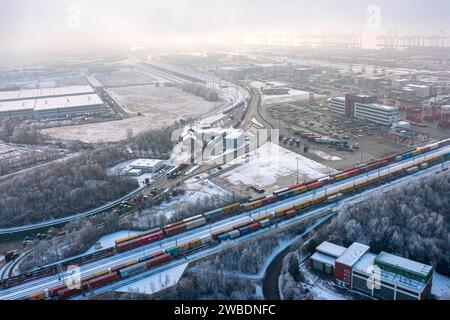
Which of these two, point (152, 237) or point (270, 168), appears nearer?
point (152, 237)

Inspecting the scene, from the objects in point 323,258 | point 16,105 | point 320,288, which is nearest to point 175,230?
point 323,258

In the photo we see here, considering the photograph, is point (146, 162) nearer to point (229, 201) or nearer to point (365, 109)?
point (229, 201)

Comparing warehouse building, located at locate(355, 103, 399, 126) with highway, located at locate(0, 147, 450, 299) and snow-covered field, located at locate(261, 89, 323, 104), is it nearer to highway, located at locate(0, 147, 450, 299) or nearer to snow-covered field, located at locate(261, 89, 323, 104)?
highway, located at locate(0, 147, 450, 299)

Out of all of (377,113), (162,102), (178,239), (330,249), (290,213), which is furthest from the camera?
(162,102)

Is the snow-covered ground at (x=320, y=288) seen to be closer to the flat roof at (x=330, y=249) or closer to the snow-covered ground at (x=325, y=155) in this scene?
the flat roof at (x=330, y=249)

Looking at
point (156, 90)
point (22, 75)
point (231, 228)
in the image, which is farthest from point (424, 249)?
point (22, 75)

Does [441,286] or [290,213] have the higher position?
[290,213]
